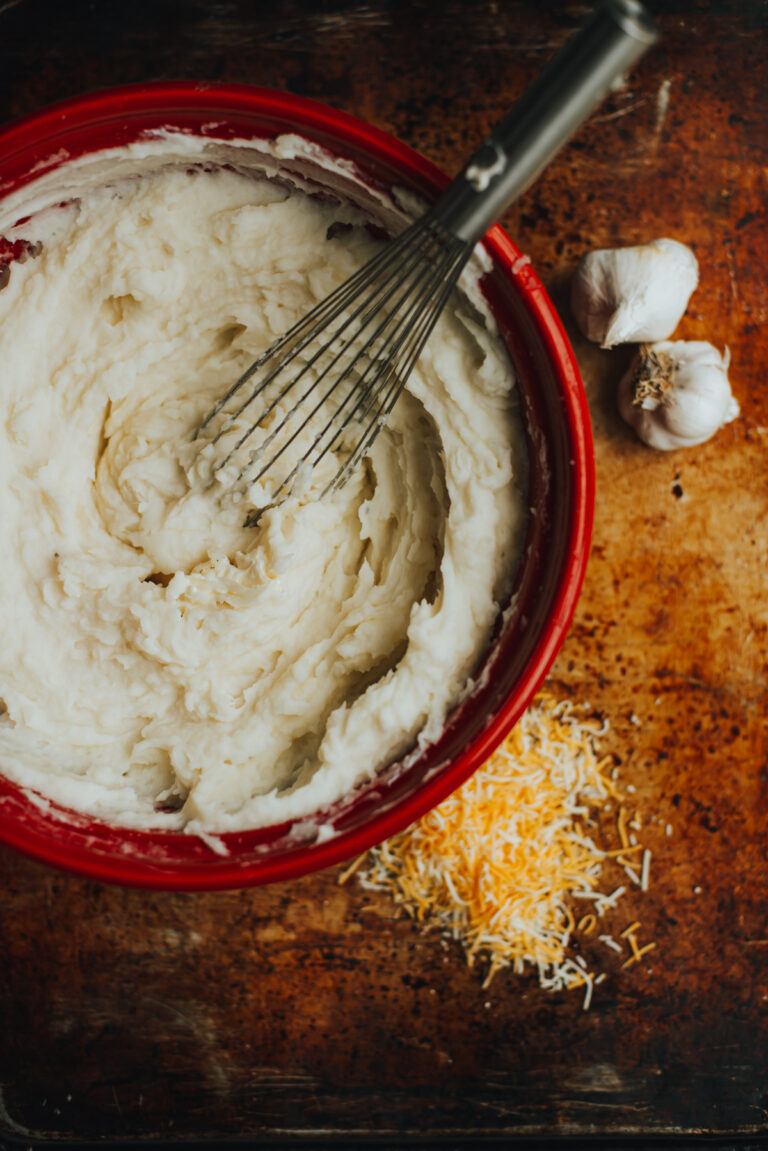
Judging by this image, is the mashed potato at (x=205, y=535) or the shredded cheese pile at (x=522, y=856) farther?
the shredded cheese pile at (x=522, y=856)

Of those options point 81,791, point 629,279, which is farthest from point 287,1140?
point 629,279

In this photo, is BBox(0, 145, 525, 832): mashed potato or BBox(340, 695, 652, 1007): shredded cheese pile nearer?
BBox(0, 145, 525, 832): mashed potato

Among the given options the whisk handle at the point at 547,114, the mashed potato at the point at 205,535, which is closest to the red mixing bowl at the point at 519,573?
the mashed potato at the point at 205,535

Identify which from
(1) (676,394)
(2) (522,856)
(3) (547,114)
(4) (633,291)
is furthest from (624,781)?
(3) (547,114)

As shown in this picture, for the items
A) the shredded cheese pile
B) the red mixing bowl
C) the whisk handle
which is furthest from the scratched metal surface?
the whisk handle

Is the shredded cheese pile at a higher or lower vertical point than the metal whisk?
lower

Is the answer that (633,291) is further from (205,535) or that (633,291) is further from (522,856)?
(522,856)

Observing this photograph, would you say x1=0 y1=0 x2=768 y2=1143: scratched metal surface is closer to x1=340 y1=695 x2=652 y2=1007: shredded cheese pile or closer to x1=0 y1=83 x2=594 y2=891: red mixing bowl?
x1=340 y1=695 x2=652 y2=1007: shredded cheese pile

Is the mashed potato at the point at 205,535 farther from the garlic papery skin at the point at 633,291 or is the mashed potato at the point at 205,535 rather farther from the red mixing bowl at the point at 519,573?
the garlic papery skin at the point at 633,291
